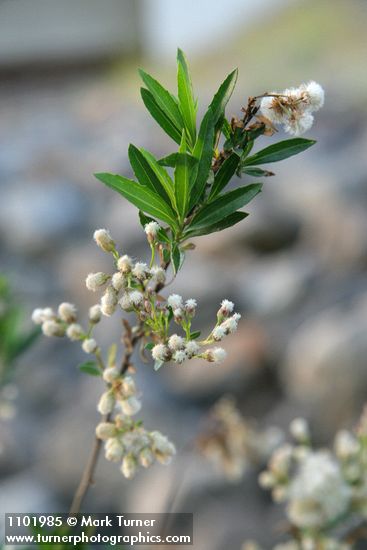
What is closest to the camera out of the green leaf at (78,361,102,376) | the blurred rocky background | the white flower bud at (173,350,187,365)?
the white flower bud at (173,350,187,365)

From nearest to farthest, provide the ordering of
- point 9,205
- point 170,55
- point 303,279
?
1. point 303,279
2. point 9,205
3. point 170,55

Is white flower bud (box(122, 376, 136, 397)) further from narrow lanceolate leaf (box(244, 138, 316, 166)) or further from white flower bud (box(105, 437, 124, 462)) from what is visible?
narrow lanceolate leaf (box(244, 138, 316, 166))

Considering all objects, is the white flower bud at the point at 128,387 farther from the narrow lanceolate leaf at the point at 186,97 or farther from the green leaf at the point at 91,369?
the narrow lanceolate leaf at the point at 186,97

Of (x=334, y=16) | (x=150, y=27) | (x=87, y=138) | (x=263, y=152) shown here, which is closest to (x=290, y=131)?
(x=263, y=152)

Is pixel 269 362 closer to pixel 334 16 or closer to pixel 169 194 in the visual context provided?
pixel 169 194

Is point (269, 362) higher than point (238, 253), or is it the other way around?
point (238, 253)

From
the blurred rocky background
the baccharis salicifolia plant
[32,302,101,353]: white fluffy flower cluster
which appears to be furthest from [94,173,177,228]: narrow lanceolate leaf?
the blurred rocky background
